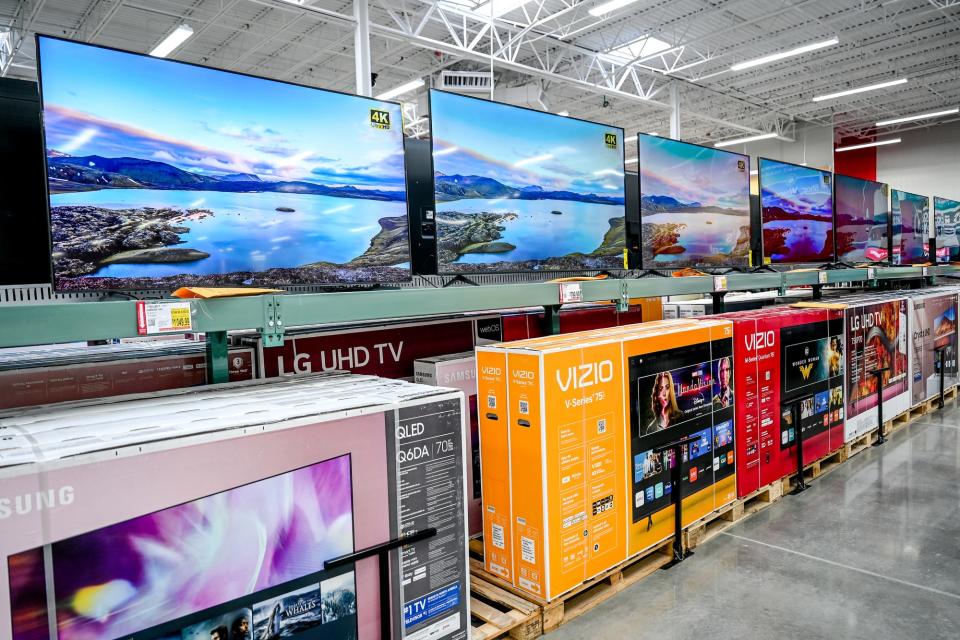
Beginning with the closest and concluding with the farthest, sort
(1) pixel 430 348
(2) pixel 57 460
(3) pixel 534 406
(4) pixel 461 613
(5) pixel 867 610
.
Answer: (2) pixel 57 460
(4) pixel 461 613
(3) pixel 534 406
(5) pixel 867 610
(1) pixel 430 348

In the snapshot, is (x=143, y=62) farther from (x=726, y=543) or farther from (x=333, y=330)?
(x=726, y=543)

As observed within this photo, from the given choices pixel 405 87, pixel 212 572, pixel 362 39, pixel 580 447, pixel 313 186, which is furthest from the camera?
pixel 405 87

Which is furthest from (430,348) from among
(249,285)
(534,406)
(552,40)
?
(552,40)

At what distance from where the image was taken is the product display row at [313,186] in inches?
68.8

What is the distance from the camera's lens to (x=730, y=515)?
3.69m

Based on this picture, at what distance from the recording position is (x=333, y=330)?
115 inches

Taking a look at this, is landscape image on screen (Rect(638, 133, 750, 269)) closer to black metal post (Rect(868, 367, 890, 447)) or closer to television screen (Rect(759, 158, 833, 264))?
television screen (Rect(759, 158, 833, 264))

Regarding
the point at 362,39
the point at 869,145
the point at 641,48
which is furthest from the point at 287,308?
the point at 869,145

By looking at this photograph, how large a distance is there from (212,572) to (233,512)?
147 mm

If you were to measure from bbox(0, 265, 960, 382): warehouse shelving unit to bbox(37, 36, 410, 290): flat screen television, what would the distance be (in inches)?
8.9

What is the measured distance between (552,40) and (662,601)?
1109 cm

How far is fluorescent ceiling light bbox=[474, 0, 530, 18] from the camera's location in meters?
9.59

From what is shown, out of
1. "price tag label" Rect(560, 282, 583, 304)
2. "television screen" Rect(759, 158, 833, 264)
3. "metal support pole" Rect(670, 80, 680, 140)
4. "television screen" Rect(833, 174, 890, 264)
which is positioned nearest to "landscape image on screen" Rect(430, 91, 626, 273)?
"price tag label" Rect(560, 282, 583, 304)

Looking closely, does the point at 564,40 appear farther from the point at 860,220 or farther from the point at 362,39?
the point at 860,220
